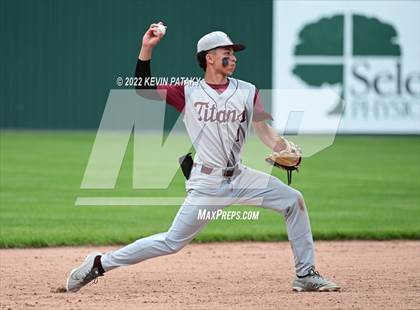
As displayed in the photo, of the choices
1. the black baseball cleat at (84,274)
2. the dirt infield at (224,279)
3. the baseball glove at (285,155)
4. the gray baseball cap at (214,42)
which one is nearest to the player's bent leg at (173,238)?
the black baseball cleat at (84,274)

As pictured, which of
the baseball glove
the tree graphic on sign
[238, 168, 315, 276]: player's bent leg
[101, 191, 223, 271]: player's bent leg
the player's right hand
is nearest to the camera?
the player's right hand

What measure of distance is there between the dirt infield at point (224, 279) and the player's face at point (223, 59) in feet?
5.88

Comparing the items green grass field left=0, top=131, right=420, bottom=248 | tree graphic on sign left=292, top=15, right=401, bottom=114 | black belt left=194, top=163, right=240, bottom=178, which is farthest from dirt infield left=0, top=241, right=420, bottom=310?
tree graphic on sign left=292, top=15, right=401, bottom=114

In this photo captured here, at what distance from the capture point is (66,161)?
19.7 m

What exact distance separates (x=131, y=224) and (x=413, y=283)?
5.02 m

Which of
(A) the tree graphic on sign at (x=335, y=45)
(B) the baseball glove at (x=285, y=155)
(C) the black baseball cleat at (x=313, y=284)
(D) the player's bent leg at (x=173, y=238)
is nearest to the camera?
(D) the player's bent leg at (x=173, y=238)

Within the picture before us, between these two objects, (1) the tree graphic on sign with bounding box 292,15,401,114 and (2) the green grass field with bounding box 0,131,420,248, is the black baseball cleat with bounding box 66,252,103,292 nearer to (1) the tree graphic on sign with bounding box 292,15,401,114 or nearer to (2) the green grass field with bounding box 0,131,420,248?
(2) the green grass field with bounding box 0,131,420,248

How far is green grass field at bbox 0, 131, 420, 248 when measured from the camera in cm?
1252

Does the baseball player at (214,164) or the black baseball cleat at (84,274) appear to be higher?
the baseball player at (214,164)

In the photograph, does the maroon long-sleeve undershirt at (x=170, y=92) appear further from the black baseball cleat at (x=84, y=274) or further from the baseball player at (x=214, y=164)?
the black baseball cleat at (x=84, y=274)

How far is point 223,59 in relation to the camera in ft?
26.9

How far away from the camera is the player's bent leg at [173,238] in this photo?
8.14 m

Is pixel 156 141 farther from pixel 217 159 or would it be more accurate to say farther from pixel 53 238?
pixel 217 159

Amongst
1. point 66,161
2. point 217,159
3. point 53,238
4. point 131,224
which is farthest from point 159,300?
point 66,161
